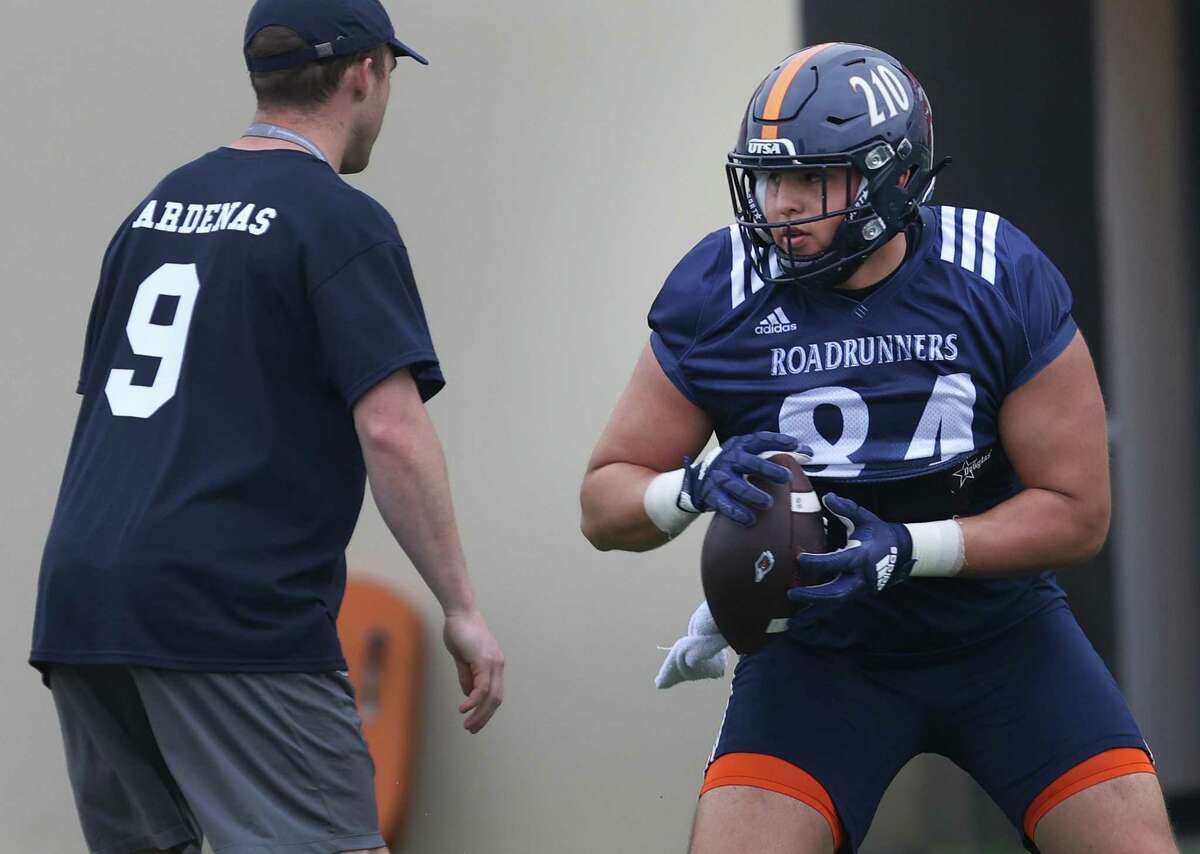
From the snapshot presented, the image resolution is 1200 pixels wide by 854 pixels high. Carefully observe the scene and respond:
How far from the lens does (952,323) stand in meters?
2.97

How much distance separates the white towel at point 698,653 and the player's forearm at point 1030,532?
526 millimetres

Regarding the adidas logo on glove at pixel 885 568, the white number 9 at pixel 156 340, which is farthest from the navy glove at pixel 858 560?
the white number 9 at pixel 156 340

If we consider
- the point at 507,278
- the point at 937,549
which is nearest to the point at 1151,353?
the point at 507,278

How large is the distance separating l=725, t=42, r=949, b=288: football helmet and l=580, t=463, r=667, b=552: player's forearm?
1.35ft

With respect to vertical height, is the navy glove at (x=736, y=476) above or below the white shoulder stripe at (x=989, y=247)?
below

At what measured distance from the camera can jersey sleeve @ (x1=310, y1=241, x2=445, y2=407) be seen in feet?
9.71

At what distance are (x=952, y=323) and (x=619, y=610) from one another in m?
1.77

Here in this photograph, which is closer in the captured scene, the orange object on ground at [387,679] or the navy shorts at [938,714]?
the navy shorts at [938,714]

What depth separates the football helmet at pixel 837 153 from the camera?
9.79 ft

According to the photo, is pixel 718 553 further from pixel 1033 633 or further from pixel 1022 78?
pixel 1022 78

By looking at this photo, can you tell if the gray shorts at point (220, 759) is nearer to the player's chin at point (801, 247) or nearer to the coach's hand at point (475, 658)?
the coach's hand at point (475, 658)

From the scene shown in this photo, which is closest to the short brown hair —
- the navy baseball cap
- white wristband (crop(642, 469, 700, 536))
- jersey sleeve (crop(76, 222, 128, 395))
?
the navy baseball cap

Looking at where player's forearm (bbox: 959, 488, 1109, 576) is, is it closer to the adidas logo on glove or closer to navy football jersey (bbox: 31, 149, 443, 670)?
the adidas logo on glove

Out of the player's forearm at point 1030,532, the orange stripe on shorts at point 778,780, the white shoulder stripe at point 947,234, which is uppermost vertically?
the white shoulder stripe at point 947,234
